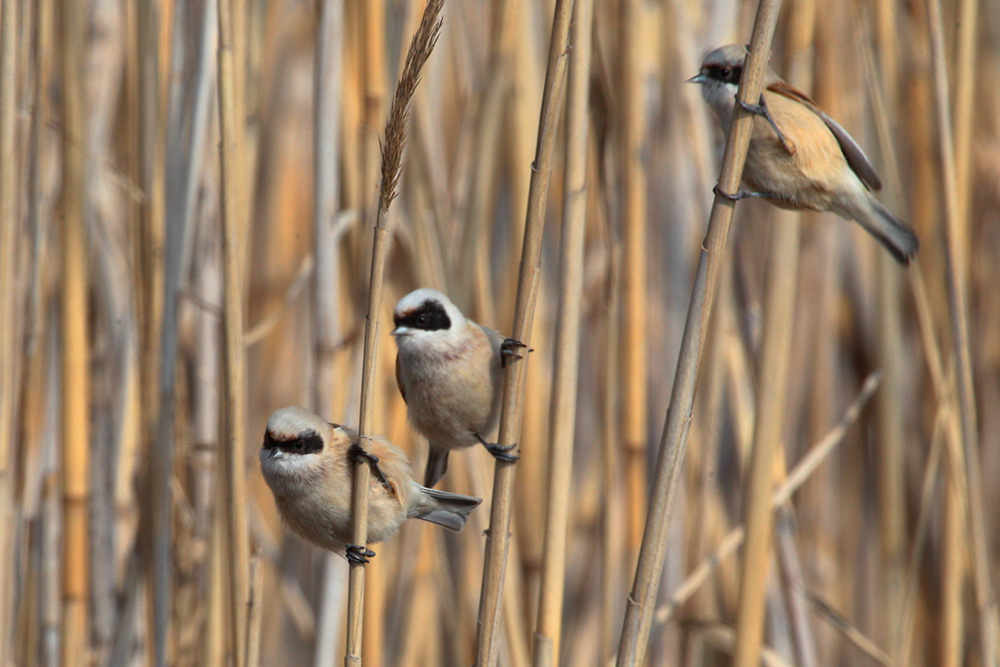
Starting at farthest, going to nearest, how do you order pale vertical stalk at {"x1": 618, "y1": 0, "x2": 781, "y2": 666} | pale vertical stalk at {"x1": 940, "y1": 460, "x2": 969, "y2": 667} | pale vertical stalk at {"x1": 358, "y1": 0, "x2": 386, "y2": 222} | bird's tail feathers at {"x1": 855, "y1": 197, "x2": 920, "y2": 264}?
pale vertical stalk at {"x1": 940, "y1": 460, "x2": 969, "y2": 667}
pale vertical stalk at {"x1": 358, "y1": 0, "x2": 386, "y2": 222}
bird's tail feathers at {"x1": 855, "y1": 197, "x2": 920, "y2": 264}
pale vertical stalk at {"x1": 618, "y1": 0, "x2": 781, "y2": 666}

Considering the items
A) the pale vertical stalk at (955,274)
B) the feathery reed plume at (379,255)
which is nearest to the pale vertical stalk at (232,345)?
the feathery reed plume at (379,255)

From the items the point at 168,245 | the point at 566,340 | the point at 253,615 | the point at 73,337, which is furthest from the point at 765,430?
the point at 73,337

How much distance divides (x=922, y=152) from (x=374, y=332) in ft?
4.67

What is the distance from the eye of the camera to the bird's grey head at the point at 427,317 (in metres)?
1.14

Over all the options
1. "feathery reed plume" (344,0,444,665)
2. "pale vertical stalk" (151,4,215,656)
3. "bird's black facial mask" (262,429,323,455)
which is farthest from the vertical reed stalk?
"pale vertical stalk" (151,4,215,656)

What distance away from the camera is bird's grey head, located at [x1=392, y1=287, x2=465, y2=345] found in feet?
3.74

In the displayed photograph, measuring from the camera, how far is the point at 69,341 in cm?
128

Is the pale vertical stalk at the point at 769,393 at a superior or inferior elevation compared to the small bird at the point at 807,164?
inferior

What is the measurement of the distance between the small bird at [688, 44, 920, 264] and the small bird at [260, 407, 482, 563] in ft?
1.76

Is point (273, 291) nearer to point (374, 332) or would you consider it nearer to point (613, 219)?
point (613, 219)

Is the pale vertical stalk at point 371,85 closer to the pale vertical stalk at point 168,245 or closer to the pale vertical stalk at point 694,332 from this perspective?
the pale vertical stalk at point 168,245

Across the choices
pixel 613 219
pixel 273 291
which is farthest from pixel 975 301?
pixel 273 291

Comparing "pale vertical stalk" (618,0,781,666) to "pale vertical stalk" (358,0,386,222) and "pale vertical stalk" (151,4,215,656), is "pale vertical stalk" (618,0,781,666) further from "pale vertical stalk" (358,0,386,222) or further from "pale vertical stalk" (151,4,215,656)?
"pale vertical stalk" (151,4,215,656)

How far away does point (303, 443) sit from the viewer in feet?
3.27
